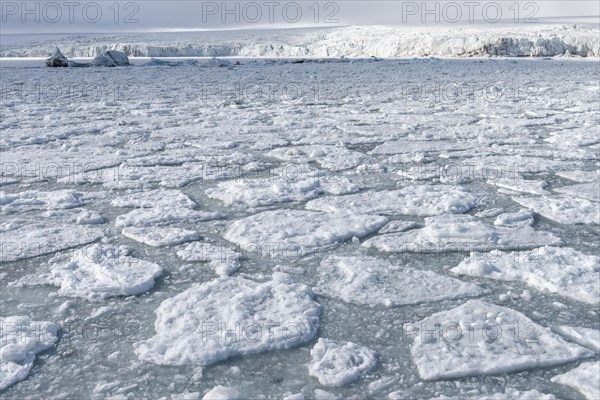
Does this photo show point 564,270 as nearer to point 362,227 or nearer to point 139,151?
point 362,227

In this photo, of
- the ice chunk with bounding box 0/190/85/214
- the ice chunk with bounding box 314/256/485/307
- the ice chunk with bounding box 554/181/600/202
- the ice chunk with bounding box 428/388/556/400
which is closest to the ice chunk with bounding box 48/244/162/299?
the ice chunk with bounding box 314/256/485/307

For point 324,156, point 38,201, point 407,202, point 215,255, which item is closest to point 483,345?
point 215,255

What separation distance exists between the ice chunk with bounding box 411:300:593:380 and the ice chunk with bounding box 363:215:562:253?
46cm

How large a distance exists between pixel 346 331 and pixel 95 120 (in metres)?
4.60

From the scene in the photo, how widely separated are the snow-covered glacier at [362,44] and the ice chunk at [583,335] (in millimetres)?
28732

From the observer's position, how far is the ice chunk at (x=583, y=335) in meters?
1.28

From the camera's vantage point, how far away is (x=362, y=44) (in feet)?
132

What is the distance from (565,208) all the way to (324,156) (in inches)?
61.0

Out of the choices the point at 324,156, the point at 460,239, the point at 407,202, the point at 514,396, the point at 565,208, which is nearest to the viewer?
the point at 514,396

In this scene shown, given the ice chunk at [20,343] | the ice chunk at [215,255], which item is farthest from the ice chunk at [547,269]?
the ice chunk at [20,343]

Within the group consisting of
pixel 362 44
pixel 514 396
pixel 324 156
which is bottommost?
pixel 514 396

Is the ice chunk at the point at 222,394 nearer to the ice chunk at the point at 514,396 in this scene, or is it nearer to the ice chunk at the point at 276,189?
the ice chunk at the point at 514,396

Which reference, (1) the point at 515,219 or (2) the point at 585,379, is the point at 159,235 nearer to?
(1) the point at 515,219

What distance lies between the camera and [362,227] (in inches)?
82.5
